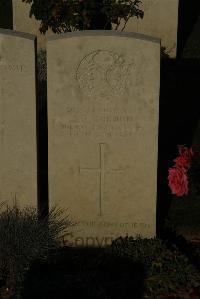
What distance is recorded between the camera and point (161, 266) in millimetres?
5383

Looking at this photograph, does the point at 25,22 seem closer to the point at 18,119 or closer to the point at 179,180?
the point at 18,119

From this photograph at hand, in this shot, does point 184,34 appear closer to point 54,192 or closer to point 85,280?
point 54,192

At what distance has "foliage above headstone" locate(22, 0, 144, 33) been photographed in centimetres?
1041

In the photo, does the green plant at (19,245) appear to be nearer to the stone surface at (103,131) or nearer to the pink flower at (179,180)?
the stone surface at (103,131)

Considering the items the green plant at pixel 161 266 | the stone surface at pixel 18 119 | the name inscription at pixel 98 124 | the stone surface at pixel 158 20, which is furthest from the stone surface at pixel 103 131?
the stone surface at pixel 158 20

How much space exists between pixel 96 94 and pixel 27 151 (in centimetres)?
85

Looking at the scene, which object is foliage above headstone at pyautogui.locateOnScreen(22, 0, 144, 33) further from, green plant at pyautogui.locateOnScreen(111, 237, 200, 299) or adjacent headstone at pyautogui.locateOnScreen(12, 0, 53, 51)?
green plant at pyautogui.locateOnScreen(111, 237, 200, 299)

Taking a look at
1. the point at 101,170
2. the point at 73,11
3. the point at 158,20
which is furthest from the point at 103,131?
the point at 158,20

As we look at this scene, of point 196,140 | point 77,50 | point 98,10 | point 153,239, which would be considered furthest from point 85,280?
point 98,10

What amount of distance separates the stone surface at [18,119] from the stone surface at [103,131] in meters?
0.18

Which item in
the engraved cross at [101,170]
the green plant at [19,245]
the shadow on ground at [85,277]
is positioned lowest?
the shadow on ground at [85,277]

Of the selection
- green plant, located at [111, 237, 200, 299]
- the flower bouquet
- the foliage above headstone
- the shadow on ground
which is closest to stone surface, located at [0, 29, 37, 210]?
the shadow on ground

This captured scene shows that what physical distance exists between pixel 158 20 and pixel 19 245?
8.24 meters

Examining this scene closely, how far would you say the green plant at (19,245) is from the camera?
5266mm
